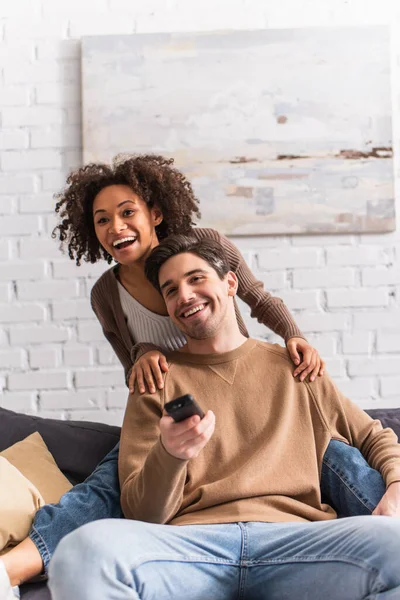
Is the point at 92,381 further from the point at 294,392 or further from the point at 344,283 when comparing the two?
the point at 294,392

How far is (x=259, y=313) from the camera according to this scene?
2.14 m

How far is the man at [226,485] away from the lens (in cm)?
133

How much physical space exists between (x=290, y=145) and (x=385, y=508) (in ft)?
5.34

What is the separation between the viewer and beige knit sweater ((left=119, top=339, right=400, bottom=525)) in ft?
5.28

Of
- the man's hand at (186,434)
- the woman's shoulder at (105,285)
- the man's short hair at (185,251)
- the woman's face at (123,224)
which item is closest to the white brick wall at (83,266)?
the woman's shoulder at (105,285)

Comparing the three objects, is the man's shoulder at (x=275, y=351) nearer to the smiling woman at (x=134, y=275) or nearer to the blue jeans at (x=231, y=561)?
A: the smiling woman at (x=134, y=275)

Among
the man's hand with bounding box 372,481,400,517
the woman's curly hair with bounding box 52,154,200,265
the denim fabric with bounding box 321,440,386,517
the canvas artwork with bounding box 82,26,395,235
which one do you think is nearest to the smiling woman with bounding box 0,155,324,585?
the woman's curly hair with bounding box 52,154,200,265

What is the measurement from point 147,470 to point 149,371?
1.20ft

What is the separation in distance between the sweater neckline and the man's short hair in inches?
7.5

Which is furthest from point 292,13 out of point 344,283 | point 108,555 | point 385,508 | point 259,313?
point 108,555

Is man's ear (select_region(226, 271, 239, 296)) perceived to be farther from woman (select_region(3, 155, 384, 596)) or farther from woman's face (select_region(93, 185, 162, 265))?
woman's face (select_region(93, 185, 162, 265))

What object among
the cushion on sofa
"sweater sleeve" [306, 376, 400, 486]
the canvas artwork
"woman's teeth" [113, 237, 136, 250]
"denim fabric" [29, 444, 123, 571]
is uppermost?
the canvas artwork

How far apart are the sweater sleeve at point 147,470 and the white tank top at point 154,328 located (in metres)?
0.26

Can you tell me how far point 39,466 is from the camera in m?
2.03
